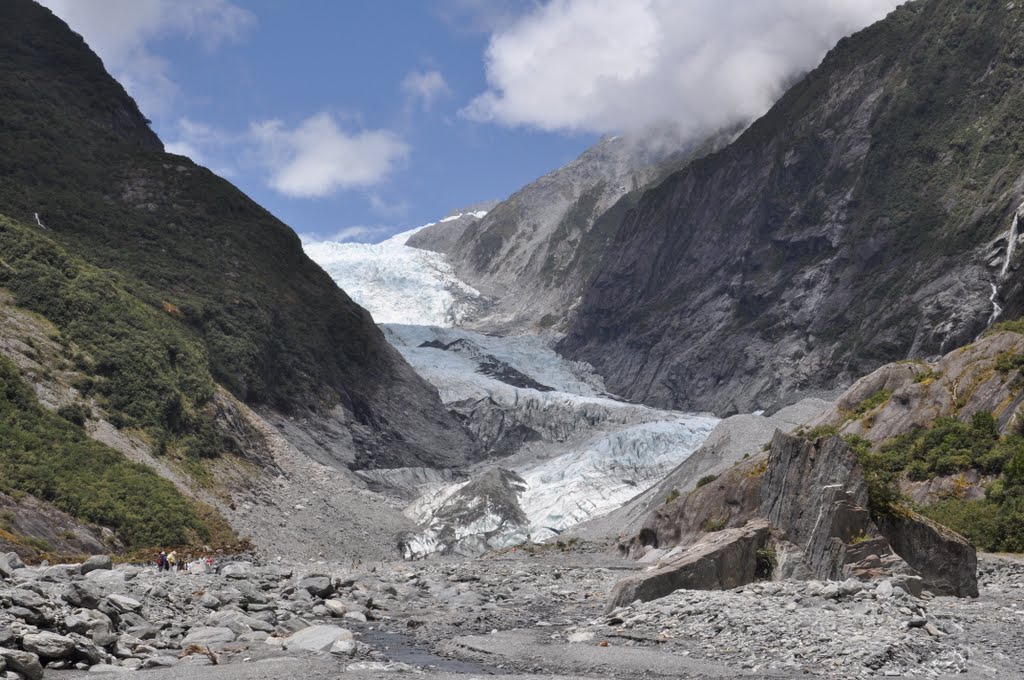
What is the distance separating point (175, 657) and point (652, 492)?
200ft

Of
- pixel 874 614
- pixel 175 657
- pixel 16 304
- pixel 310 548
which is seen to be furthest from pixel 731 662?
pixel 16 304

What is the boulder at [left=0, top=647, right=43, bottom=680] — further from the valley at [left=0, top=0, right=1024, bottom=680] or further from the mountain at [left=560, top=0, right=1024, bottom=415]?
the mountain at [left=560, top=0, right=1024, bottom=415]

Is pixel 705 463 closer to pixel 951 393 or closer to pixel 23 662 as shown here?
pixel 951 393

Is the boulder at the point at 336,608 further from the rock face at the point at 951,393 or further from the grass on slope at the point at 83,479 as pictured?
the rock face at the point at 951,393

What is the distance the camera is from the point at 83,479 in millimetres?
49062

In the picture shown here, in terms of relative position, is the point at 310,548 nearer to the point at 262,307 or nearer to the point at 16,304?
the point at 16,304

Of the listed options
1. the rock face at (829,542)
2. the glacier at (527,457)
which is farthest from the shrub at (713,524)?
the glacier at (527,457)

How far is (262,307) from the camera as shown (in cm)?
10075

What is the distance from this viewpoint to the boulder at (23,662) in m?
14.8

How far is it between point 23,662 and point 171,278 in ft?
271

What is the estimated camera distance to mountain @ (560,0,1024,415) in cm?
10962

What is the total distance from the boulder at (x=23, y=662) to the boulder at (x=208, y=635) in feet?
13.7

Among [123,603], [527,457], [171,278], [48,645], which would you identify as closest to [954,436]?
[123,603]

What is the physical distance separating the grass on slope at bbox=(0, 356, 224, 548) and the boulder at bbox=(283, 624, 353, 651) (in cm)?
2807
